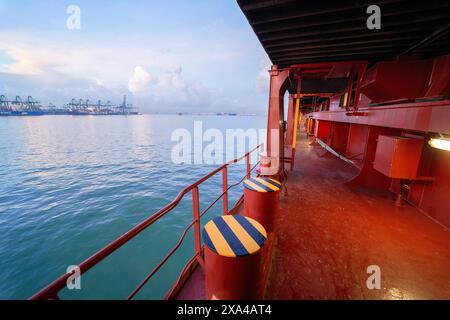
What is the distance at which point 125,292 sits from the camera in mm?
4617

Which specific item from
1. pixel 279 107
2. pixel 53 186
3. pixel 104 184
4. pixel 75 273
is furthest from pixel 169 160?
pixel 75 273

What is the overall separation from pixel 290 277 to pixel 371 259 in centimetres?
147

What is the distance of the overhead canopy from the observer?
3.23 m

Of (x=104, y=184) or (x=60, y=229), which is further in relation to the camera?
(x=104, y=184)

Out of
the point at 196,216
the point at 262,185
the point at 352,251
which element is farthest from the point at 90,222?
the point at 352,251

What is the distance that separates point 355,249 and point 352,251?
97mm

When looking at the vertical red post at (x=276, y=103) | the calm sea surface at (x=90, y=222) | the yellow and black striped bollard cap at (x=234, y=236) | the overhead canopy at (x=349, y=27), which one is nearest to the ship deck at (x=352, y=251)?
the yellow and black striped bollard cap at (x=234, y=236)

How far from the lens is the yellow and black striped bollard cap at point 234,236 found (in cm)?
169

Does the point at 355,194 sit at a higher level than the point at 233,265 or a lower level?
lower

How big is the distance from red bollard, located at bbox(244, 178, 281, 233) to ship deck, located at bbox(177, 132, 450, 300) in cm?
56

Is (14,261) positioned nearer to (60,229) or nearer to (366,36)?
(60,229)

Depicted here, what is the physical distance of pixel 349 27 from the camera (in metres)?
3.81

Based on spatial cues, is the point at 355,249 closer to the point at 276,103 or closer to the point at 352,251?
the point at 352,251

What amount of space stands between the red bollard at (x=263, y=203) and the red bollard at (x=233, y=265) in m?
1.16
